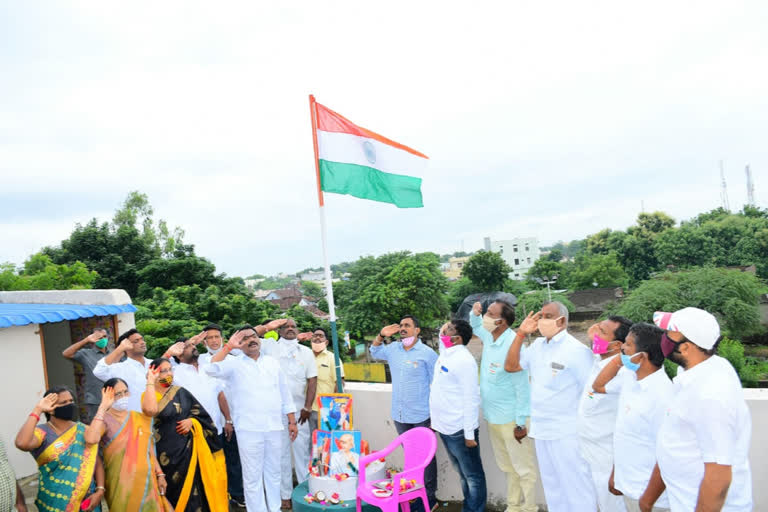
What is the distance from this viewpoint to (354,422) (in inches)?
208

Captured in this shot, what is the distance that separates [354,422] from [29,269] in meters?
19.2

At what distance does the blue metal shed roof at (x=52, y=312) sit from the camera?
6.24 m

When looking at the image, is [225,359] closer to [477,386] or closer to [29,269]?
[477,386]

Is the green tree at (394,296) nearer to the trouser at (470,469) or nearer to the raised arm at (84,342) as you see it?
the raised arm at (84,342)

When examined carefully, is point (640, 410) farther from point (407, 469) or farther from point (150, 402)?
point (150, 402)

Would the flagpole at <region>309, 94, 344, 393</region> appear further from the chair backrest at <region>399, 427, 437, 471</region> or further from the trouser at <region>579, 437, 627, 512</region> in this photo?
the trouser at <region>579, 437, 627, 512</region>

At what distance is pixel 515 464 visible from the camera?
13.5 ft

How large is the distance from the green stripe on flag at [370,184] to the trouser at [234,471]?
8.39ft

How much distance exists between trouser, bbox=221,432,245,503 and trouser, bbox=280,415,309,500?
0.41 meters

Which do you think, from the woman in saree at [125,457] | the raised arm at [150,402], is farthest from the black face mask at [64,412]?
the raised arm at [150,402]

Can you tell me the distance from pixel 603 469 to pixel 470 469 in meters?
1.12

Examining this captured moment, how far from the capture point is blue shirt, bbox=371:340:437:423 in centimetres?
460

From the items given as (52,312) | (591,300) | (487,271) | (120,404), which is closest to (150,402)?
(120,404)

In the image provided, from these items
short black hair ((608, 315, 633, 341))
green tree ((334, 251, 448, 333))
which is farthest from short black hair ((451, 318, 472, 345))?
green tree ((334, 251, 448, 333))
